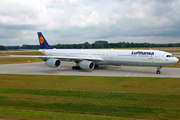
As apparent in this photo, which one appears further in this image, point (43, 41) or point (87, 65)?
point (43, 41)

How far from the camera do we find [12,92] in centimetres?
1448

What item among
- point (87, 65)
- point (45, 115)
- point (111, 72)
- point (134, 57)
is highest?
point (134, 57)

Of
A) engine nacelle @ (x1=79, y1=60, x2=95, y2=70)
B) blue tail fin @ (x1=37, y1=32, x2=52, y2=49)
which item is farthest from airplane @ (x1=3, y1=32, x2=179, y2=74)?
blue tail fin @ (x1=37, y1=32, x2=52, y2=49)

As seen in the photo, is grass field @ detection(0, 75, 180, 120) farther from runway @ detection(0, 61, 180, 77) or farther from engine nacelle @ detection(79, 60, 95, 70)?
engine nacelle @ detection(79, 60, 95, 70)

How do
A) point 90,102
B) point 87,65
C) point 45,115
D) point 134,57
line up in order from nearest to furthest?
point 45,115
point 90,102
point 134,57
point 87,65

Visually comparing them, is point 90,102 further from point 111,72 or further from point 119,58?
point 119,58

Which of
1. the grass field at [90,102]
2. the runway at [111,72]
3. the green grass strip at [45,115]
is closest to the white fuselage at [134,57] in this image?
the runway at [111,72]

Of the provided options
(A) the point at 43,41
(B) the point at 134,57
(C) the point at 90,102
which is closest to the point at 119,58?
(B) the point at 134,57

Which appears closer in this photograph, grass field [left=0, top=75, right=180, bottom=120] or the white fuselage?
grass field [left=0, top=75, right=180, bottom=120]

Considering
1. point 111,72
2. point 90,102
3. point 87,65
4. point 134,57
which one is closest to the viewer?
point 90,102

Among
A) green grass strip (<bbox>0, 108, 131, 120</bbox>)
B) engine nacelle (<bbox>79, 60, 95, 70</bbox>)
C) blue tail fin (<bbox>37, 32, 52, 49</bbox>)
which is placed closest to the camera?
green grass strip (<bbox>0, 108, 131, 120</bbox>)

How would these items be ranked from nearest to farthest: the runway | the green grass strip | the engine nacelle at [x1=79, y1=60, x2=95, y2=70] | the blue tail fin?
the green grass strip → the runway → the engine nacelle at [x1=79, y1=60, x2=95, y2=70] → the blue tail fin

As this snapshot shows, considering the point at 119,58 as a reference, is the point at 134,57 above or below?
above

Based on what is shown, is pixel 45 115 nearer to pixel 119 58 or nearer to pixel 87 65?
pixel 87 65
